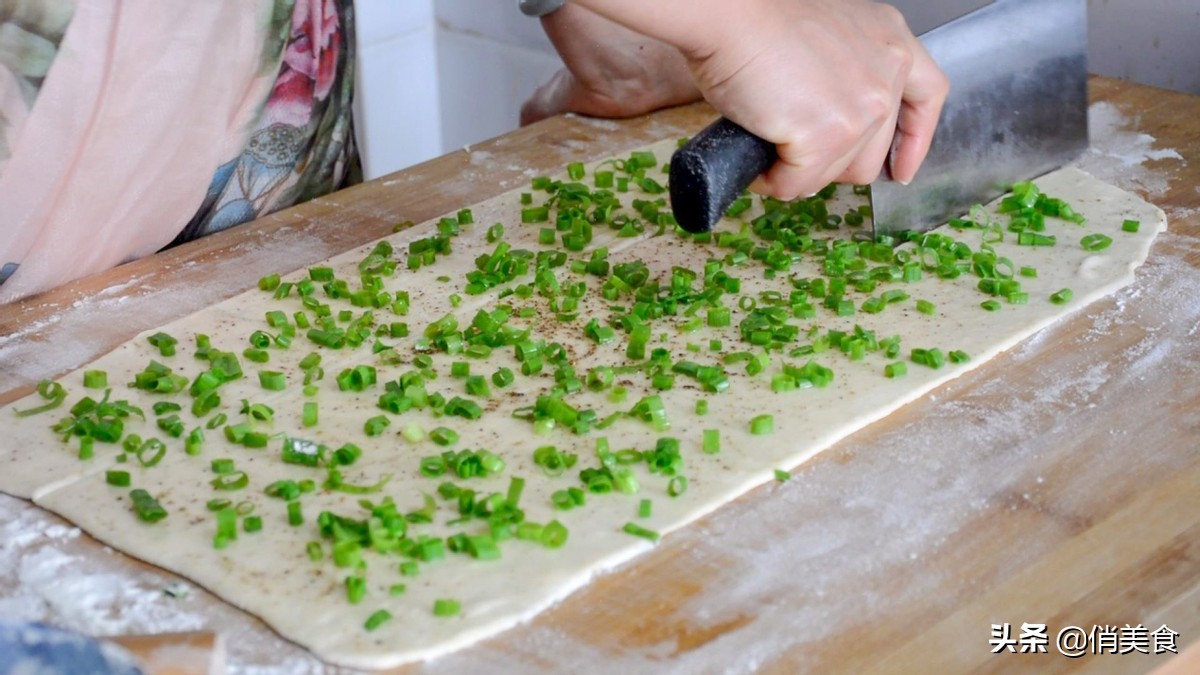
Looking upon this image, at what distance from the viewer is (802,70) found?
1293mm

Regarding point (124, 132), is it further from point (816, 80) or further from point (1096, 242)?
point (1096, 242)

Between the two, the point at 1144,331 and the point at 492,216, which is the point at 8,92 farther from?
the point at 1144,331

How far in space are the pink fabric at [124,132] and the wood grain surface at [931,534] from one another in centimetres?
7

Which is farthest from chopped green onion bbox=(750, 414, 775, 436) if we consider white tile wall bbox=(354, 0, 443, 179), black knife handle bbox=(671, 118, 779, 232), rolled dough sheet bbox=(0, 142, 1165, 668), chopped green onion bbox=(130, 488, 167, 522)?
white tile wall bbox=(354, 0, 443, 179)

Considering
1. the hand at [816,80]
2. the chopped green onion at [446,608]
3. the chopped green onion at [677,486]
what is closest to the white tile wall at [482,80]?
the hand at [816,80]

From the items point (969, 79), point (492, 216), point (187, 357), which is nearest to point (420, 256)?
point (492, 216)

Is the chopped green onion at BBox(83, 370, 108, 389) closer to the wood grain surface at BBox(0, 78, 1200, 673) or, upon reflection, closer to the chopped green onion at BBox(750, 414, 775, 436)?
the wood grain surface at BBox(0, 78, 1200, 673)

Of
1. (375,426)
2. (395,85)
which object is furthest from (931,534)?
(395,85)

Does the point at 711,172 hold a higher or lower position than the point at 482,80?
higher

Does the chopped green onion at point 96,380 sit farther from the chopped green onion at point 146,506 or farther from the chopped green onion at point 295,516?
the chopped green onion at point 295,516

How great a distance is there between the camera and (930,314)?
134cm

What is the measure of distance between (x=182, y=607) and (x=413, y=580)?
0.57 feet

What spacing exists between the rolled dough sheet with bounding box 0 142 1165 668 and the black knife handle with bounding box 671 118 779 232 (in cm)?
13

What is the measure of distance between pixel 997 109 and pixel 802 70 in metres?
0.38
